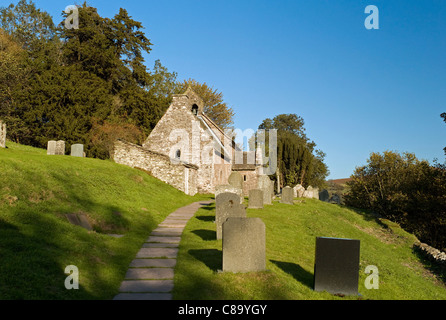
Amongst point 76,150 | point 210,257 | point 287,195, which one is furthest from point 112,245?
point 287,195

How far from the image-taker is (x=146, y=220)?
14.2 metres

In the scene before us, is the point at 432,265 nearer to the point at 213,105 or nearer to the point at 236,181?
the point at 236,181

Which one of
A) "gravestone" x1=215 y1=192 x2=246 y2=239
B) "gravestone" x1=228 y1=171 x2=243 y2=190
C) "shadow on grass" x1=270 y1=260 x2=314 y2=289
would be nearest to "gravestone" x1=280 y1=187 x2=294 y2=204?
"gravestone" x1=228 y1=171 x2=243 y2=190

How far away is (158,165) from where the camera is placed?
27484 mm

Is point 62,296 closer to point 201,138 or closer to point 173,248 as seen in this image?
point 173,248

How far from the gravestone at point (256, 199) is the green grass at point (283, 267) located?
1.56 feet

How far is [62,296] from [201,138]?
2708 centimetres

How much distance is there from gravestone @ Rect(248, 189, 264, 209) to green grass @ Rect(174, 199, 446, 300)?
476 mm

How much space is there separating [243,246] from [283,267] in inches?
71.3

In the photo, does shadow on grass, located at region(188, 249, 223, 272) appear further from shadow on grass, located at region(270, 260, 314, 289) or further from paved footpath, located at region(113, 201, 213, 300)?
shadow on grass, located at region(270, 260, 314, 289)

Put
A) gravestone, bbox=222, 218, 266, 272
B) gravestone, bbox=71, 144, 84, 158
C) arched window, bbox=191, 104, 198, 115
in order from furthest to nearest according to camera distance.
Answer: arched window, bbox=191, 104, 198, 115 < gravestone, bbox=71, 144, 84, 158 < gravestone, bbox=222, 218, 266, 272

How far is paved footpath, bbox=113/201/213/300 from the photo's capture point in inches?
252

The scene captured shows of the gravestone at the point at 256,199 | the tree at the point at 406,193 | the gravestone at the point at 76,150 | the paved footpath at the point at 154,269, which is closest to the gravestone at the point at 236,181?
the gravestone at the point at 256,199

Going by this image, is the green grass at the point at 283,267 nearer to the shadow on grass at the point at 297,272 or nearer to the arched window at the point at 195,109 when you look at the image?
the shadow on grass at the point at 297,272
